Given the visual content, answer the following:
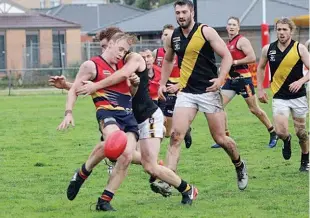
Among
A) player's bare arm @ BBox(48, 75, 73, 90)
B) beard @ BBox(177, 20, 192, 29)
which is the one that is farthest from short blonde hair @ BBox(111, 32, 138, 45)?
beard @ BBox(177, 20, 192, 29)

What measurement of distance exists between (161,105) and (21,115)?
10887mm

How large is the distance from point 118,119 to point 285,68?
3786 mm

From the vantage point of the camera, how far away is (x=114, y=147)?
907cm

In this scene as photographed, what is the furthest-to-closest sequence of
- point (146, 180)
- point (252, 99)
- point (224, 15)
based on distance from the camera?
point (224, 15), point (252, 99), point (146, 180)

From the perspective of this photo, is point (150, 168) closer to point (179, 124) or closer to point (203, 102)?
point (179, 124)

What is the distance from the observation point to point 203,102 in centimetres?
1109

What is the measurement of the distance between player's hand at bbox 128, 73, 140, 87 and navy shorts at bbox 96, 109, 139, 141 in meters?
0.32

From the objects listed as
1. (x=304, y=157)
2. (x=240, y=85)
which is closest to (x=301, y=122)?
(x=304, y=157)

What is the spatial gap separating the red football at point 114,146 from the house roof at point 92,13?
2689 inches

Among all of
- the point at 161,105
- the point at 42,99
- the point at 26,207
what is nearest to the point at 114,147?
the point at 26,207

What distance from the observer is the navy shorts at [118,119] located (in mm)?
9812

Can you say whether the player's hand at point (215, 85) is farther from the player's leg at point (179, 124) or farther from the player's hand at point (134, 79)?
the player's hand at point (134, 79)

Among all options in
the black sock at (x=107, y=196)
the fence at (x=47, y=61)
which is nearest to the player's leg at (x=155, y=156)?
the black sock at (x=107, y=196)

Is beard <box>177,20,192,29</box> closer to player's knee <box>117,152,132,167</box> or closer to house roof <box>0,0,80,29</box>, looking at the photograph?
player's knee <box>117,152,132,167</box>
